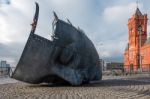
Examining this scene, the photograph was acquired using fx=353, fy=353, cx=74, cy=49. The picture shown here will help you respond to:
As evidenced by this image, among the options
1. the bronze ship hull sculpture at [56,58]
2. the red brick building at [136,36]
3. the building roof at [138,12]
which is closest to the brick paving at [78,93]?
the bronze ship hull sculpture at [56,58]

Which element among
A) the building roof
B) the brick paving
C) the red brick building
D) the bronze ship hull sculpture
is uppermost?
the building roof

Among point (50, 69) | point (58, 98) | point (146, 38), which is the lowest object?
point (58, 98)

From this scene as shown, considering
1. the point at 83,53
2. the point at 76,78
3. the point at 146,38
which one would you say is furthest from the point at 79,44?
the point at 146,38

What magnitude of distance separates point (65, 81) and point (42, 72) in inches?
61.9

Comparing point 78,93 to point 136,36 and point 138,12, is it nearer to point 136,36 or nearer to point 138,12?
point 136,36

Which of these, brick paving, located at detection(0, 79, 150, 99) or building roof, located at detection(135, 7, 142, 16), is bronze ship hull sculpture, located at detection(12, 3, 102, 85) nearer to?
brick paving, located at detection(0, 79, 150, 99)

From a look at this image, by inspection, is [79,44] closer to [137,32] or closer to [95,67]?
[95,67]

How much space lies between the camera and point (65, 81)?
58.4ft

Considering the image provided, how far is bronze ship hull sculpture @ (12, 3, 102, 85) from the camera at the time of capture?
655 inches

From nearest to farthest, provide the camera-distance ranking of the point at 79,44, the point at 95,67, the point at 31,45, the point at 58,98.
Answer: the point at 58,98 < the point at 31,45 < the point at 79,44 < the point at 95,67

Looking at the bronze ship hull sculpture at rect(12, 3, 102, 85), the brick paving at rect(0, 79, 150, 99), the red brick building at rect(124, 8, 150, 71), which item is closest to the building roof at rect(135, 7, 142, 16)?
the red brick building at rect(124, 8, 150, 71)

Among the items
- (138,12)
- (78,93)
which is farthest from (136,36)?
(78,93)

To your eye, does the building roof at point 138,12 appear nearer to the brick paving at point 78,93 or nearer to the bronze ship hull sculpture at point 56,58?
the bronze ship hull sculpture at point 56,58

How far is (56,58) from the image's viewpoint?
56.6 ft
